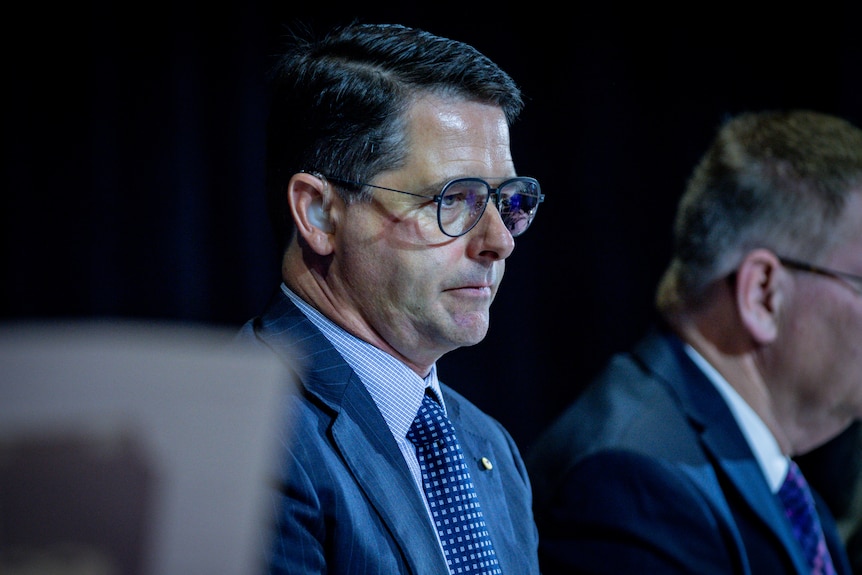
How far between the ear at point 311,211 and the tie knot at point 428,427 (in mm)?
254

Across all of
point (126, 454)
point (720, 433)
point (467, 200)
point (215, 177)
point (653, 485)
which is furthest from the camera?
point (215, 177)

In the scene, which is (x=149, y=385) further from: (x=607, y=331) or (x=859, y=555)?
(x=859, y=555)

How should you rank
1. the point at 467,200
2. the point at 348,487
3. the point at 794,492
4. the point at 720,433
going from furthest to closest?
the point at 794,492 < the point at 720,433 < the point at 467,200 < the point at 348,487

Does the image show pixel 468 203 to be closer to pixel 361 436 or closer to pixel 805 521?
pixel 361 436

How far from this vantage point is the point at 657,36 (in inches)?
86.7

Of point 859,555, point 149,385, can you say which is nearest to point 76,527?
point 149,385

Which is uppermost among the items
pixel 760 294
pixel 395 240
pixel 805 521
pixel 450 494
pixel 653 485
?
pixel 395 240

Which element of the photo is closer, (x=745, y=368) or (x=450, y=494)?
(x=450, y=494)

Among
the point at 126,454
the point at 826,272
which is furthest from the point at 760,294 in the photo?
the point at 126,454

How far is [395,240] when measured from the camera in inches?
50.3

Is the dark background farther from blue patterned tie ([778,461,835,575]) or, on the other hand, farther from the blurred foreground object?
the blurred foreground object

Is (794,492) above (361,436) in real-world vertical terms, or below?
Result: below

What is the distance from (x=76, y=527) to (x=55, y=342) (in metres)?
0.09

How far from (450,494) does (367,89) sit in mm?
542
